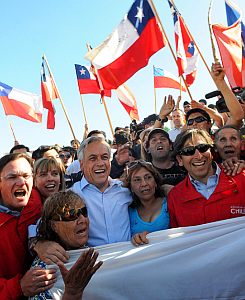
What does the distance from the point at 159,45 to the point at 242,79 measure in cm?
203

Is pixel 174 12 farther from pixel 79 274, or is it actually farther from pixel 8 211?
pixel 79 274

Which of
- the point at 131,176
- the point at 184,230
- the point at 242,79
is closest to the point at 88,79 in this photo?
the point at 242,79

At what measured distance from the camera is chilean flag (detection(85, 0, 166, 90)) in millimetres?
6664

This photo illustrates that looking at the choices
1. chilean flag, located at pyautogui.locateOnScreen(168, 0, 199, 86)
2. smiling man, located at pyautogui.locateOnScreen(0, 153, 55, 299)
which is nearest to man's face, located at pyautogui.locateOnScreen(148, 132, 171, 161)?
smiling man, located at pyautogui.locateOnScreen(0, 153, 55, 299)

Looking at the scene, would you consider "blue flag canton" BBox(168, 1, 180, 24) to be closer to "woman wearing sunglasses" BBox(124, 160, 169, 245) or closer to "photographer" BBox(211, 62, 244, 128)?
"photographer" BBox(211, 62, 244, 128)

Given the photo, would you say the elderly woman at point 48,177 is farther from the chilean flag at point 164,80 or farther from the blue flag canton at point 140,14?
the chilean flag at point 164,80

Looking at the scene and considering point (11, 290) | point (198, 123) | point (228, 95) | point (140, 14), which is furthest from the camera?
point (140, 14)

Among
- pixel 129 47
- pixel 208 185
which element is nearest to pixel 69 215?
pixel 208 185

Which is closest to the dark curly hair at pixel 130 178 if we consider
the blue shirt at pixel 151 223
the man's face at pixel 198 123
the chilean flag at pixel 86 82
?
the blue shirt at pixel 151 223

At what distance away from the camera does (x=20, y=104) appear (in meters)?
10.8

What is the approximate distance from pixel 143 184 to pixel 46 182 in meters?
1.05

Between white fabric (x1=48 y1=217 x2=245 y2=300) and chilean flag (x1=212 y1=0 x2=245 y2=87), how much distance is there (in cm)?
369

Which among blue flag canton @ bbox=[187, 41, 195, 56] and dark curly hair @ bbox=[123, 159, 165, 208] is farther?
blue flag canton @ bbox=[187, 41, 195, 56]

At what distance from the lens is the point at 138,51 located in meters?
6.94
